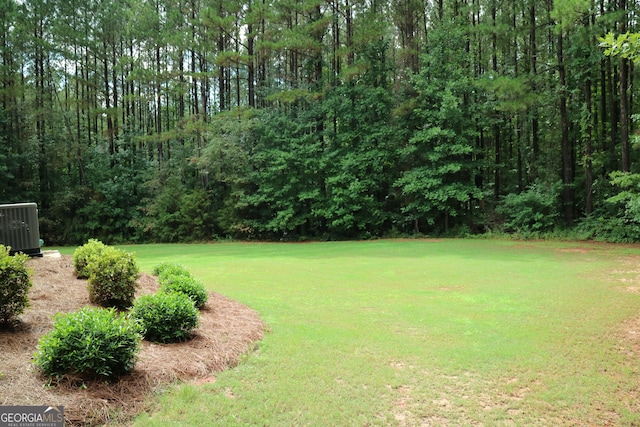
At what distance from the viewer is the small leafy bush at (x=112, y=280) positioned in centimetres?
486

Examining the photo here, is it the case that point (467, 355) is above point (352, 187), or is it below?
below

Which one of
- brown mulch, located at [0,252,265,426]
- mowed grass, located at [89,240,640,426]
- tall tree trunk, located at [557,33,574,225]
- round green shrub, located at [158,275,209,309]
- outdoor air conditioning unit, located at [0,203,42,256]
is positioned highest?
tall tree trunk, located at [557,33,574,225]

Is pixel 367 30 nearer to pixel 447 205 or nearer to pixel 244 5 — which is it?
pixel 244 5

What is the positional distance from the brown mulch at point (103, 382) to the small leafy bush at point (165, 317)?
0.13 metres

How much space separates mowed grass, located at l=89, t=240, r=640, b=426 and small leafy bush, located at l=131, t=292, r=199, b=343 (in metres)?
0.78

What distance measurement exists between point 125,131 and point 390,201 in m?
17.8

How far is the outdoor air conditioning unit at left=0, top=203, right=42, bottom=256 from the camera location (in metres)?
6.40

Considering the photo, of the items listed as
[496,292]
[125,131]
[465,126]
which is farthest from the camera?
[125,131]

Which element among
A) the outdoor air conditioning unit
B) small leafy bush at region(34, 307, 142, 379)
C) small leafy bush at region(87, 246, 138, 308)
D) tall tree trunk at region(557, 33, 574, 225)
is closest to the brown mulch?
small leafy bush at region(34, 307, 142, 379)

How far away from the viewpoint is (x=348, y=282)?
29.0 ft

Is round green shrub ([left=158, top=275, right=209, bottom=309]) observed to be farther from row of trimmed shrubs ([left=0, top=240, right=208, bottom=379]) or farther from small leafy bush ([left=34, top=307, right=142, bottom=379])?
small leafy bush ([left=34, top=307, right=142, bottom=379])

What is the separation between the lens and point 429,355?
14.5 ft

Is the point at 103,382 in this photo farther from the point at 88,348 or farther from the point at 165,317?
the point at 165,317

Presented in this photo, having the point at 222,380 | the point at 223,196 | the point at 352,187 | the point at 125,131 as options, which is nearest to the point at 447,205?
the point at 352,187
